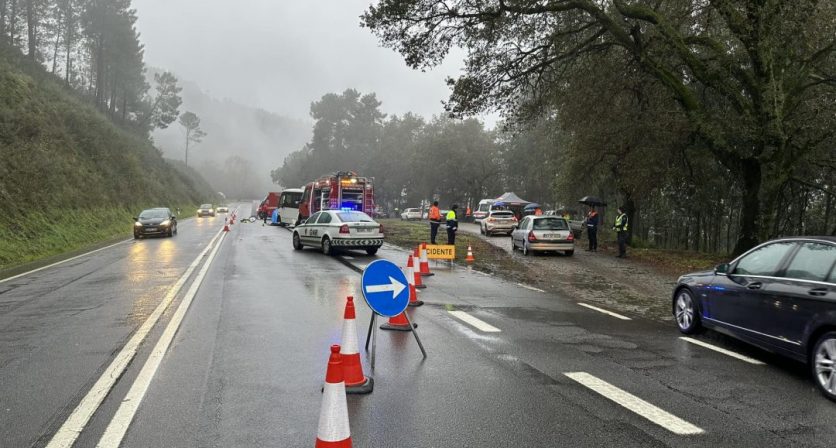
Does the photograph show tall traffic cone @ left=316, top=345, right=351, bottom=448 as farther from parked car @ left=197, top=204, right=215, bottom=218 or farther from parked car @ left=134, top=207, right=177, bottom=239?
parked car @ left=197, top=204, right=215, bottom=218

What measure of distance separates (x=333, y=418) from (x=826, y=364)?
15.0 ft

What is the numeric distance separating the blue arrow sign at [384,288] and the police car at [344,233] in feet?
38.2

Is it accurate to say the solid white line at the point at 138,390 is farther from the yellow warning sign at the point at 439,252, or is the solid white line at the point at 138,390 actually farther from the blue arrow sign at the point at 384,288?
the yellow warning sign at the point at 439,252

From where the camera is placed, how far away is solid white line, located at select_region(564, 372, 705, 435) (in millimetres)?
4086

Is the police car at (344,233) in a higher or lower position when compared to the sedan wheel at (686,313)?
higher

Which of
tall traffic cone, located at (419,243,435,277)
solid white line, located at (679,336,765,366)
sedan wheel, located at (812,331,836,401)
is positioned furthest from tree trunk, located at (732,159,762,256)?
sedan wheel, located at (812,331,836,401)

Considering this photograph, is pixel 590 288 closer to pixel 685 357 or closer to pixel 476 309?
pixel 476 309

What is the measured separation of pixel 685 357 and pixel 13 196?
2397 cm

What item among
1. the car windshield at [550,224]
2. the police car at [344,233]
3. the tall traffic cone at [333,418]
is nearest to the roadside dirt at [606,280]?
the car windshield at [550,224]

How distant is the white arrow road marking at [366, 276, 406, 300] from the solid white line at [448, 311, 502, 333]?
75.3 inches

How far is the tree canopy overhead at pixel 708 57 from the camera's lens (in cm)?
1453

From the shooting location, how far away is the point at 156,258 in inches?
635

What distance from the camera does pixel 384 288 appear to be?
5859 millimetres

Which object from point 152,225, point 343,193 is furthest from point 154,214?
point 343,193
